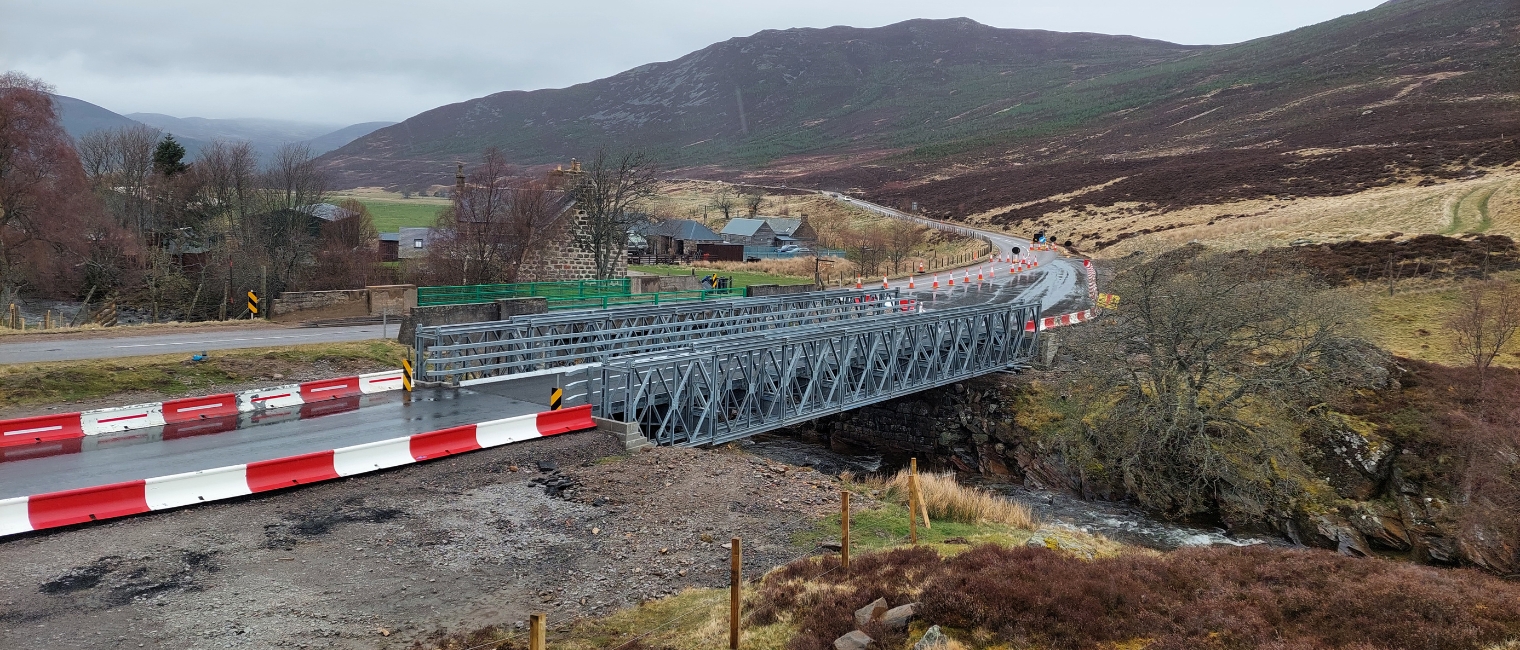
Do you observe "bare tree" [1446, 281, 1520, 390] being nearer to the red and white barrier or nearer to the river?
the river

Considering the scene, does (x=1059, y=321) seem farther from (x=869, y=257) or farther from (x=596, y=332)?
(x=869, y=257)

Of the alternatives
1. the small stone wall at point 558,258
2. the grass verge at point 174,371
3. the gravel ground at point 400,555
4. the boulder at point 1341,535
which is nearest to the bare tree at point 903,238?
the small stone wall at point 558,258

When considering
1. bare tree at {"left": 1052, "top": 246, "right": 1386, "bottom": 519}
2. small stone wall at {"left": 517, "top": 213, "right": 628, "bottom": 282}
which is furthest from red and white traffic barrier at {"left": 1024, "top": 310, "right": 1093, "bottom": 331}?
small stone wall at {"left": 517, "top": 213, "right": 628, "bottom": 282}

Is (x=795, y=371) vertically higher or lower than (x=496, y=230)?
lower

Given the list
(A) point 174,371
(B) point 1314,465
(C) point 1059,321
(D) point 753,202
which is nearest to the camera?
(A) point 174,371

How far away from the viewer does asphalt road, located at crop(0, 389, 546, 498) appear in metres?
10.9

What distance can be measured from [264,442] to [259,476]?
7.96ft

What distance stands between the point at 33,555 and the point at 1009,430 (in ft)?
76.3

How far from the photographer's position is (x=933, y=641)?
707 cm

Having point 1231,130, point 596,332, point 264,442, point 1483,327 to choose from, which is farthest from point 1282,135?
point 264,442

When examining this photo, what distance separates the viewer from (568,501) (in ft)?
37.9

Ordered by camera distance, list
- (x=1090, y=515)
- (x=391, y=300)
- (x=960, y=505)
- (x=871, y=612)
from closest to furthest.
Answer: (x=871, y=612) < (x=960, y=505) < (x=1090, y=515) < (x=391, y=300)

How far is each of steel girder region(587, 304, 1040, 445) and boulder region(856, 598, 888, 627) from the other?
24.0 ft

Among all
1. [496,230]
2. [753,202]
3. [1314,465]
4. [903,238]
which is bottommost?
[1314,465]
